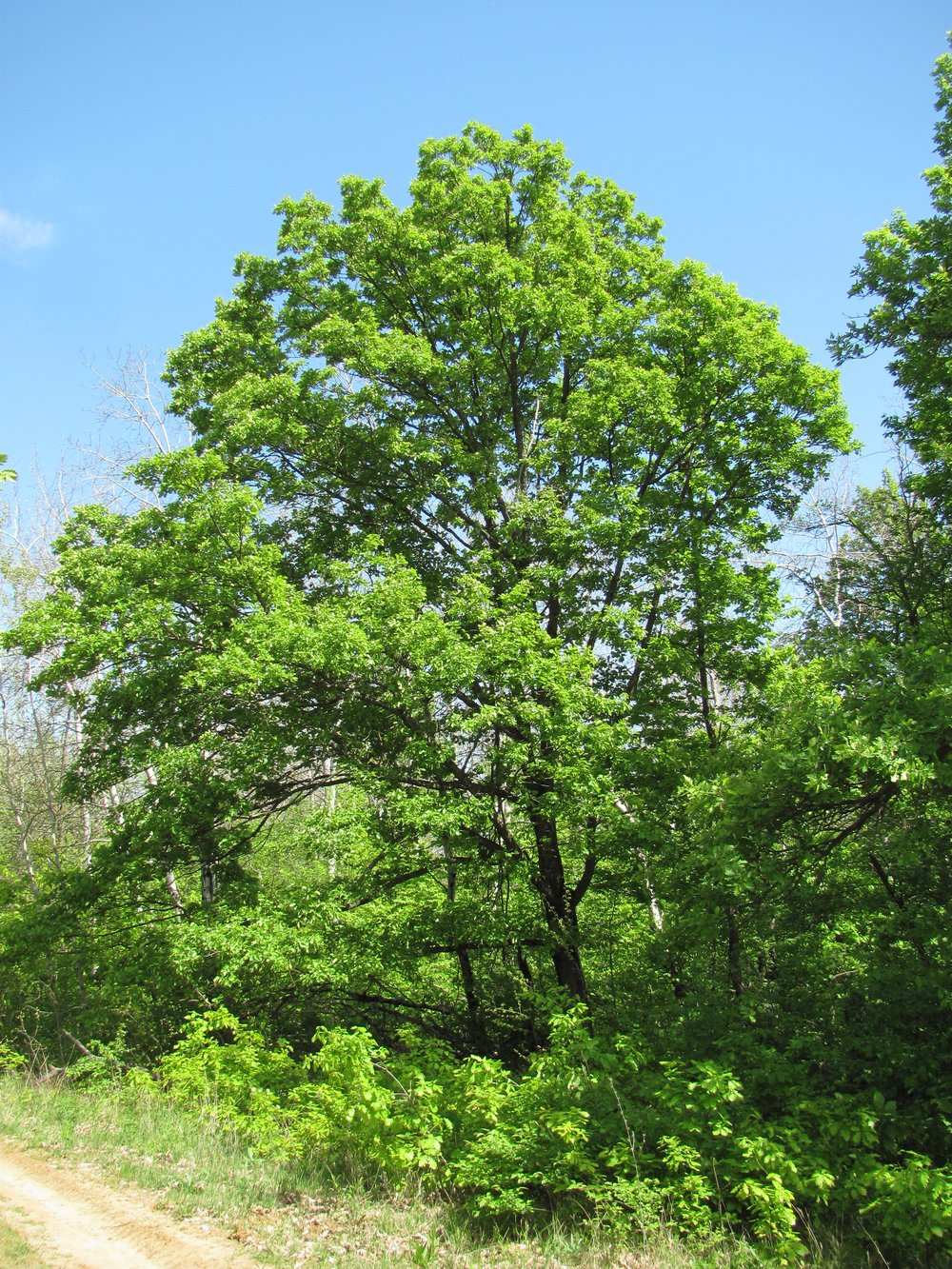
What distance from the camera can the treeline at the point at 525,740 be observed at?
6.38 m

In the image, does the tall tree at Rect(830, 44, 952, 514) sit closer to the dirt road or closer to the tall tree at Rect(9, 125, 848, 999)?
the tall tree at Rect(9, 125, 848, 999)

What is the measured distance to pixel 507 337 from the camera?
526 inches

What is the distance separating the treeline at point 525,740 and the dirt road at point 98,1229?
1.41 meters

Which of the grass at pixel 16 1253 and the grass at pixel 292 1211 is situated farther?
the grass at pixel 292 1211

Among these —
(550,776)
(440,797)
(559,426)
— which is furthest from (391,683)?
(559,426)

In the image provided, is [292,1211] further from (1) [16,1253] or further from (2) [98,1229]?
(1) [16,1253]

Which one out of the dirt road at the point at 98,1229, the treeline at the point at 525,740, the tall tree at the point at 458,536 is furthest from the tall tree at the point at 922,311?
the dirt road at the point at 98,1229

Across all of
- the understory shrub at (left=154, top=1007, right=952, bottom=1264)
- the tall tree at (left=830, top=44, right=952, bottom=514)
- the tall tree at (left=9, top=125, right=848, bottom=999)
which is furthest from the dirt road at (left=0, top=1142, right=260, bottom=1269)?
the tall tree at (left=830, top=44, right=952, bottom=514)

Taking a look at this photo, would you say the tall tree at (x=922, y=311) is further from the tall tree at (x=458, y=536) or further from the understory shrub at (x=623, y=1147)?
the understory shrub at (x=623, y=1147)

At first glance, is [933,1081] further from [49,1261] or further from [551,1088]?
[49,1261]

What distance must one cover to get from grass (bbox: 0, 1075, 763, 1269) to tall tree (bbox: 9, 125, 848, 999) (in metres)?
3.36

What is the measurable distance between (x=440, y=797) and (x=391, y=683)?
5.20 feet

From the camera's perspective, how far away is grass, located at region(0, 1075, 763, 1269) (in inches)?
208

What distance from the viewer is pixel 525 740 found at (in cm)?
1082
